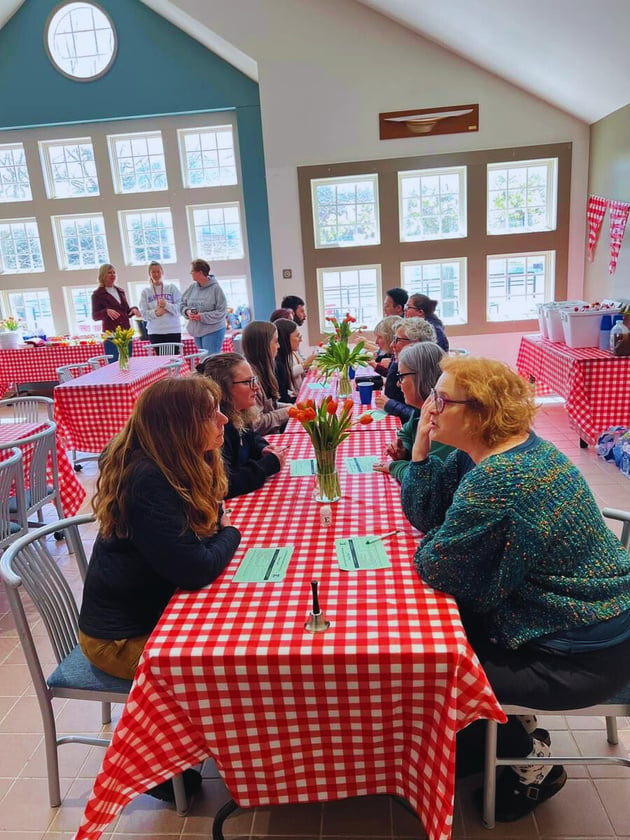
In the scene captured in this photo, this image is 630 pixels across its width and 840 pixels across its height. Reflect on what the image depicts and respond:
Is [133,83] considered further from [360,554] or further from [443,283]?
[360,554]

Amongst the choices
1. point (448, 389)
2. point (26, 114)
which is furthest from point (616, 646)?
point (26, 114)

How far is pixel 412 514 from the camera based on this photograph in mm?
1739

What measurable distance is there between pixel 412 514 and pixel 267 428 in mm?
1571

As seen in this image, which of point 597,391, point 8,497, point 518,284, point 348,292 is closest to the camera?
point 8,497

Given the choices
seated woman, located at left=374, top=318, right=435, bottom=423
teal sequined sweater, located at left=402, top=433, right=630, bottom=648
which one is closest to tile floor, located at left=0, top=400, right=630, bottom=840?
teal sequined sweater, located at left=402, top=433, right=630, bottom=648

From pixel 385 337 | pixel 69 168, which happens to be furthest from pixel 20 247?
pixel 385 337

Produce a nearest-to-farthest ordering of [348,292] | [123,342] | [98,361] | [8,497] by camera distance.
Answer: [8,497] < [123,342] < [98,361] < [348,292]

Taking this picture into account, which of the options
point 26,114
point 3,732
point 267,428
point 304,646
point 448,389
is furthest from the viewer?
point 26,114

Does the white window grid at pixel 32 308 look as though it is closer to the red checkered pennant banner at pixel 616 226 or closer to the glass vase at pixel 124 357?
the glass vase at pixel 124 357

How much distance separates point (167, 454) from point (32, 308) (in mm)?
8052

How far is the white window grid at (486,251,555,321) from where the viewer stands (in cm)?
719

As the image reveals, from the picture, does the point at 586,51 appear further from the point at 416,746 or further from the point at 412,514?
the point at 416,746

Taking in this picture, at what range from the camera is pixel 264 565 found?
61.5 inches

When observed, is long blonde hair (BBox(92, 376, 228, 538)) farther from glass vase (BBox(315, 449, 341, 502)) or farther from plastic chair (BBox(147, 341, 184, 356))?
plastic chair (BBox(147, 341, 184, 356))
